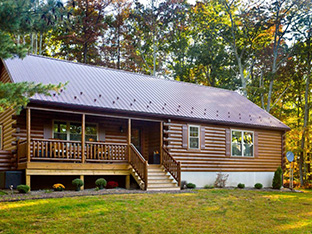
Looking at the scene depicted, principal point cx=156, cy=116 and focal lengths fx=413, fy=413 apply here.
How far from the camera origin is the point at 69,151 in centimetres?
1686

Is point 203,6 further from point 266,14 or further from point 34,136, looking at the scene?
point 34,136

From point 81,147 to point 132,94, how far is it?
15.3 ft

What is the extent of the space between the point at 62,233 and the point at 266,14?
28091mm

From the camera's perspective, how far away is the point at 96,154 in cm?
1839

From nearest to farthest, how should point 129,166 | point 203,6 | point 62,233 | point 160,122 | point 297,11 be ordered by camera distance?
point 62,233 < point 129,166 < point 160,122 < point 297,11 < point 203,6

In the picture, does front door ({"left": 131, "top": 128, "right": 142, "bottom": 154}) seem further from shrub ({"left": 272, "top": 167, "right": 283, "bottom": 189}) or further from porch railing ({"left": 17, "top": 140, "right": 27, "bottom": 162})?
shrub ({"left": 272, "top": 167, "right": 283, "bottom": 189})

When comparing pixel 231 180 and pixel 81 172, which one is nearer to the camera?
pixel 81 172

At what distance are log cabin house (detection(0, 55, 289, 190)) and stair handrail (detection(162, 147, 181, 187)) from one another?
5 centimetres

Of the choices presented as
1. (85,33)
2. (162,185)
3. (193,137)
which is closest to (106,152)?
(162,185)

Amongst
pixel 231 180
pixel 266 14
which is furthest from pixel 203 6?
pixel 231 180

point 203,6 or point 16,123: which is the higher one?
point 203,6

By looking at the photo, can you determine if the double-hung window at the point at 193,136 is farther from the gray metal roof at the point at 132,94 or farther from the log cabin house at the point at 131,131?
the gray metal roof at the point at 132,94

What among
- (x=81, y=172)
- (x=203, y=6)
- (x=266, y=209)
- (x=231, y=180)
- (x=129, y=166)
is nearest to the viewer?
(x=266, y=209)

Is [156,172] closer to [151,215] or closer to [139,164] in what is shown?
[139,164]
